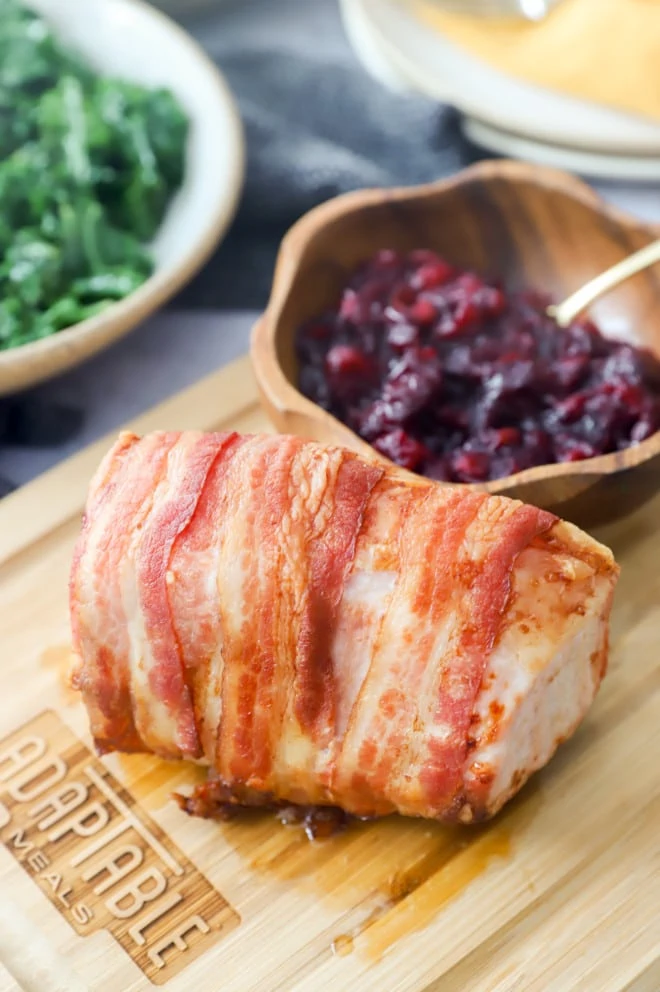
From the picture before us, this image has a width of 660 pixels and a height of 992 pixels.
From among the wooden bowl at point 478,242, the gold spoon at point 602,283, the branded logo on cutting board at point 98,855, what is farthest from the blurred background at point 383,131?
the branded logo on cutting board at point 98,855

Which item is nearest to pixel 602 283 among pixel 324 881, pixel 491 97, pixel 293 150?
pixel 491 97

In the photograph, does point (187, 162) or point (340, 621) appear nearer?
point (340, 621)

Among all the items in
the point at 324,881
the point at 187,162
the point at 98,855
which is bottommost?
the point at 324,881

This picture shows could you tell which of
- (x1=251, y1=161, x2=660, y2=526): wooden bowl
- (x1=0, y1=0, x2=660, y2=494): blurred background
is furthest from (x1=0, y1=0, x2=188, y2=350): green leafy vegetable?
(x1=251, y1=161, x2=660, y2=526): wooden bowl

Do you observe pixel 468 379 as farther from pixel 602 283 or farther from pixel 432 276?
pixel 602 283

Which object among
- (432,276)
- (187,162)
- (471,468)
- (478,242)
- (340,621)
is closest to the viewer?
(340,621)

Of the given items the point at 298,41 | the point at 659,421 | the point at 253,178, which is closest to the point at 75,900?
the point at 659,421

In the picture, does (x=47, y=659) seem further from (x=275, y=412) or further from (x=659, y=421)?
(x=659, y=421)
